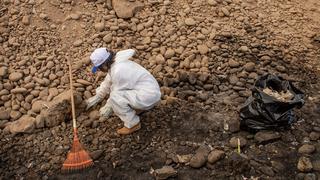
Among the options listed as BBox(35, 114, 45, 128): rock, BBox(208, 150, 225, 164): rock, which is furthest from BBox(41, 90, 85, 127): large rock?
BBox(208, 150, 225, 164): rock

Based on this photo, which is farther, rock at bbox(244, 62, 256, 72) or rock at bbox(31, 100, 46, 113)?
rock at bbox(244, 62, 256, 72)

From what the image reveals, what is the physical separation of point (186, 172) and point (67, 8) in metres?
2.73

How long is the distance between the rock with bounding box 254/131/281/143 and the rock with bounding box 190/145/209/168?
51 centimetres

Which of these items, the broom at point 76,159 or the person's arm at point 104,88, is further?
the person's arm at point 104,88

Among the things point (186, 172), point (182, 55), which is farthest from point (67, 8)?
point (186, 172)

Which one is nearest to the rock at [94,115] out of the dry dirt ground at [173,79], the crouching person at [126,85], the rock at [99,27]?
the dry dirt ground at [173,79]

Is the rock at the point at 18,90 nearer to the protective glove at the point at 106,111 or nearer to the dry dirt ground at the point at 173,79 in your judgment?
the dry dirt ground at the point at 173,79

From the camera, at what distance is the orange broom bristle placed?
13.2 ft

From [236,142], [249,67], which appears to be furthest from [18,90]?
[249,67]

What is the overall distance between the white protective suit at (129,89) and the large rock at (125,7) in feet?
4.64

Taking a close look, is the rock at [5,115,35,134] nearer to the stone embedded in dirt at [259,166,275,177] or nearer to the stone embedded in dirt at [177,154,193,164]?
the stone embedded in dirt at [177,154,193,164]

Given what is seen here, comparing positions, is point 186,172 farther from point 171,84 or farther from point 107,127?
point 171,84

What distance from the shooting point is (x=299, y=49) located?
5668mm

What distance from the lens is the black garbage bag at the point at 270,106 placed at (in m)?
4.29
